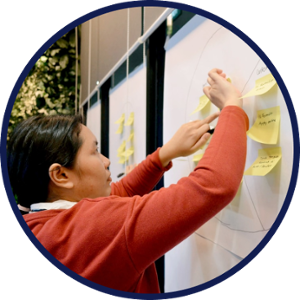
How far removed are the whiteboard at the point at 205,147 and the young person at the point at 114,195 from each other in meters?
0.04

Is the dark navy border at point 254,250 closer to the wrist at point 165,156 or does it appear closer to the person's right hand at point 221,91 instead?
the person's right hand at point 221,91

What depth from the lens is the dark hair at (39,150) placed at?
48 centimetres

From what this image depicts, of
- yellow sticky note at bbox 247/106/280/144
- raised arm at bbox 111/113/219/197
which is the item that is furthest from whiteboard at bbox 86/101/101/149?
yellow sticky note at bbox 247/106/280/144

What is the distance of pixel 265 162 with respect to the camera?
0.41 m

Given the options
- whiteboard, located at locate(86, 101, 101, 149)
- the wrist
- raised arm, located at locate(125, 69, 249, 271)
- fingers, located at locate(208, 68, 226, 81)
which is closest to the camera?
raised arm, located at locate(125, 69, 249, 271)

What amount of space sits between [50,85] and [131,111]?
0.26 meters

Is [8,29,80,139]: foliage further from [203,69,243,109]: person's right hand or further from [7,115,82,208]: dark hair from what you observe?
[203,69,243,109]: person's right hand

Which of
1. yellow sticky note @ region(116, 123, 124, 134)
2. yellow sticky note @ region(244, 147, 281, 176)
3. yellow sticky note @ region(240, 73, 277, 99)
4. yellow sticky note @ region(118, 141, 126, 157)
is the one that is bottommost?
yellow sticky note @ region(244, 147, 281, 176)

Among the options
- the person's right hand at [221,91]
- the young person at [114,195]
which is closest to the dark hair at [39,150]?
the young person at [114,195]

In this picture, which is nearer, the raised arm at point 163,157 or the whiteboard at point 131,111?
the raised arm at point 163,157

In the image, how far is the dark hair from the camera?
1.59 ft

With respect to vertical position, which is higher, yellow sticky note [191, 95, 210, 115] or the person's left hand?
yellow sticky note [191, 95, 210, 115]

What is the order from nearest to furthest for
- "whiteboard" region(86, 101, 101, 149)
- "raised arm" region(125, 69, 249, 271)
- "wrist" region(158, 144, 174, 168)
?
"raised arm" region(125, 69, 249, 271) → "wrist" region(158, 144, 174, 168) → "whiteboard" region(86, 101, 101, 149)

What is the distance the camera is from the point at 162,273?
689 mm
